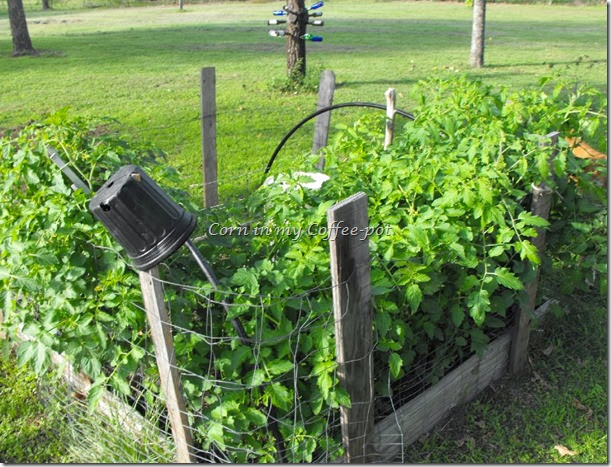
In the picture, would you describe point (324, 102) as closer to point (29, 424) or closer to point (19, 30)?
point (29, 424)

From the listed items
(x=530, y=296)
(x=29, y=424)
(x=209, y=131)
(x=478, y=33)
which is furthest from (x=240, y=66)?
(x=29, y=424)

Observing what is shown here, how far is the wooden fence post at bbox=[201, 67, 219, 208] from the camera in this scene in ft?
15.2

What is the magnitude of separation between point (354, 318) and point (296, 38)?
922 centimetres

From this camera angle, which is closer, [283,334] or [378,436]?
[283,334]

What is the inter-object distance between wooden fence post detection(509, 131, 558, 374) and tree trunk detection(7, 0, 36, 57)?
1600 cm

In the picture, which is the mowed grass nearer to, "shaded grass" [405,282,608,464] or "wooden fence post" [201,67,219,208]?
"wooden fence post" [201,67,219,208]

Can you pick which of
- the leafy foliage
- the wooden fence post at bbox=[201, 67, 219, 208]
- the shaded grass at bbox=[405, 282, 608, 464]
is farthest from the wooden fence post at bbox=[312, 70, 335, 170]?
the shaded grass at bbox=[405, 282, 608, 464]

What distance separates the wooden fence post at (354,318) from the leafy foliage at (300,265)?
2.8 inches

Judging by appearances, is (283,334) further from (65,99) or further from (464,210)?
(65,99)

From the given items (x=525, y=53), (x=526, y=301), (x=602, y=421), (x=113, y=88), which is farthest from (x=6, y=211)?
(x=525, y=53)

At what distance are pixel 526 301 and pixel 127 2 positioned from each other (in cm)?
4201

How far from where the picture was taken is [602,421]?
3.30 metres

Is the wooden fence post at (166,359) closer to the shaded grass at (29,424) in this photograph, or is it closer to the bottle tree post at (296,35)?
the shaded grass at (29,424)

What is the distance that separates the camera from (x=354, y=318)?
2.41 meters
